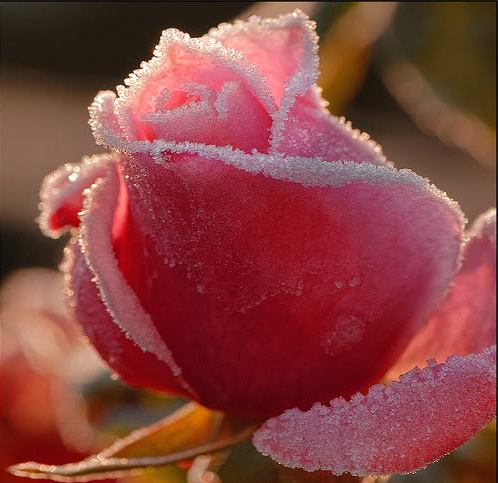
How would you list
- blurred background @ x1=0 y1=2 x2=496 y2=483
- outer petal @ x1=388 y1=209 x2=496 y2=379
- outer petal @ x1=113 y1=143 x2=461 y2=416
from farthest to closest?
blurred background @ x1=0 y1=2 x2=496 y2=483
outer petal @ x1=388 y1=209 x2=496 y2=379
outer petal @ x1=113 y1=143 x2=461 y2=416

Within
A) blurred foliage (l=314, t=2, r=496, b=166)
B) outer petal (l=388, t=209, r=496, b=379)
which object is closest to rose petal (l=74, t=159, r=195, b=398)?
outer petal (l=388, t=209, r=496, b=379)

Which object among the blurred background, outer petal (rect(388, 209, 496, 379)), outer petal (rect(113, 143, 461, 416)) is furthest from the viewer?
the blurred background

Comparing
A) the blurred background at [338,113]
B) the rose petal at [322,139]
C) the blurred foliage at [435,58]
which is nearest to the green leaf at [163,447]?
the blurred background at [338,113]

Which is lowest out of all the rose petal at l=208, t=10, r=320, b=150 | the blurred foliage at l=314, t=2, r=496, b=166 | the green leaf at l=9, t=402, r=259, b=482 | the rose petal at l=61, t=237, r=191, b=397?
the green leaf at l=9, t=402, r=259, b=482

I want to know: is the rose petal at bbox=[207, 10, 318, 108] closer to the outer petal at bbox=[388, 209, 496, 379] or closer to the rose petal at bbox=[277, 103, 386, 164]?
the rose petal at bbox=[277, 103, 386, 164]

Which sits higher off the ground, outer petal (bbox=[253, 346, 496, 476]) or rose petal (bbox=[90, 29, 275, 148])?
rose petal (bbox=[90, 29, 275, 148])

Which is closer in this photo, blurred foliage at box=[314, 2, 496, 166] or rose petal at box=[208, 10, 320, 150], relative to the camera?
rose petal at box=[208, 10, 320, 150]
